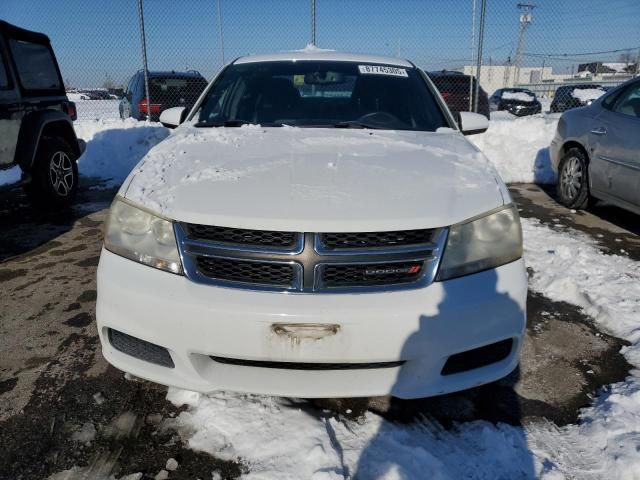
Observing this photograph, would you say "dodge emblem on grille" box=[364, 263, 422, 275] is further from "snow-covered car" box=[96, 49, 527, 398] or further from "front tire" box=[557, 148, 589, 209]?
"front tire" box=[557, 148, 589, 209]

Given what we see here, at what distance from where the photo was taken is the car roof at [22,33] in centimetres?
500

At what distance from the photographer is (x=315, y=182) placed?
202 centimetres

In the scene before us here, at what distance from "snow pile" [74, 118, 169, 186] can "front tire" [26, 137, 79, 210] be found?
1590mm

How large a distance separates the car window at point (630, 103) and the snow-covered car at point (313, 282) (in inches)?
140

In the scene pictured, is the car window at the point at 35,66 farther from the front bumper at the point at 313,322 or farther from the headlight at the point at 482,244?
the headlight at the point at 482,244

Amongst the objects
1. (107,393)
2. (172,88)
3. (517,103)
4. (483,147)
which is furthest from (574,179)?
(517,103)

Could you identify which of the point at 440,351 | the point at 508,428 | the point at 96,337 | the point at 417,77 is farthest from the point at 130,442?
the point at 417,77

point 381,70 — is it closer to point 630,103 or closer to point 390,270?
point 390,270

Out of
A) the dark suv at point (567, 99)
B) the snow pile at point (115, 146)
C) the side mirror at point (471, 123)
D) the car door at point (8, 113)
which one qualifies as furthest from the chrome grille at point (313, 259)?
the dark suv at point (567, 99)

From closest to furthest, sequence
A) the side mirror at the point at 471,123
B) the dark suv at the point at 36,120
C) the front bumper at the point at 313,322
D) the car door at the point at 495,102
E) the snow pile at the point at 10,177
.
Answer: the front bumper at the point at 313,322 → the side mirror at the point at 471,123 → the dark suv at the point at 36,120 → the snow pile at the point at 10,177 → the car door at the point at 495,102

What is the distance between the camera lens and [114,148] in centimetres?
853

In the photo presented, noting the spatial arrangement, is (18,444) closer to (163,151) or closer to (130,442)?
(130,442)

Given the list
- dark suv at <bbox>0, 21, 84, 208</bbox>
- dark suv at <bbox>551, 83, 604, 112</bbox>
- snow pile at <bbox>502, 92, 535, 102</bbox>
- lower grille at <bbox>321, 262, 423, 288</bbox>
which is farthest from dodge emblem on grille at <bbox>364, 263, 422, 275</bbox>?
snow pile at <bbox>502, 92, 535, 102</bbox>

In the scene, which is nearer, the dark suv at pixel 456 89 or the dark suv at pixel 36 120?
the dark suv at pixel 36 120
